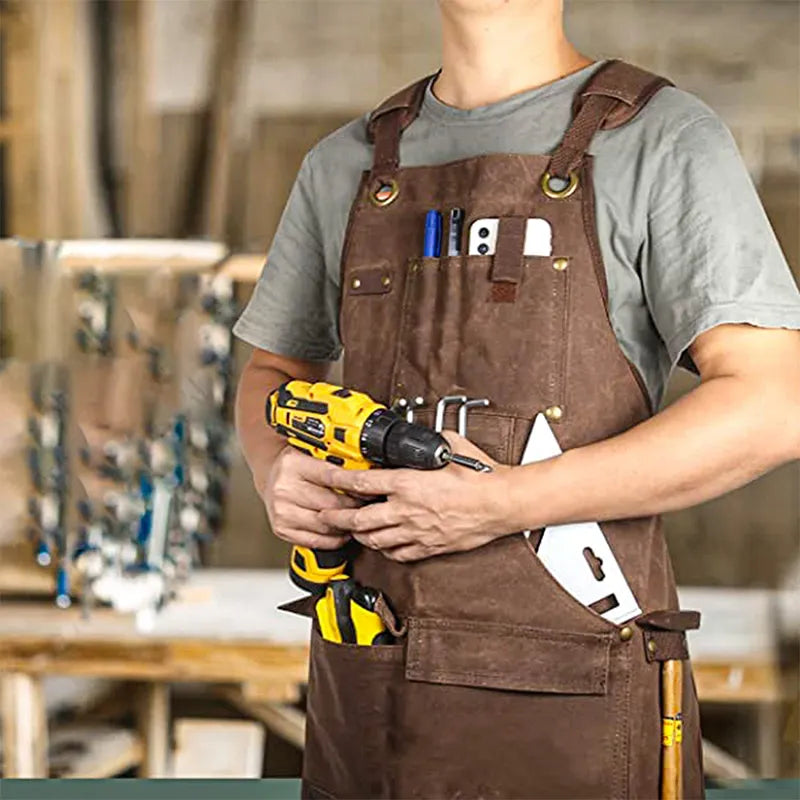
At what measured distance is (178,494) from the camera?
3.66 m

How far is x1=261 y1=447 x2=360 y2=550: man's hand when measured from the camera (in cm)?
142

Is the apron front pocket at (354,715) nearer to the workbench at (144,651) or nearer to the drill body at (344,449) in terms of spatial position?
the drill body at (344,449)

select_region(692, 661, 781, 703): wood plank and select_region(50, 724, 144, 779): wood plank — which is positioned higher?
select_region(692, 661, 781, 703): wood plank

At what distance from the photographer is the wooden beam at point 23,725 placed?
349cm

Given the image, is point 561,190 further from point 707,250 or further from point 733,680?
point 733,680

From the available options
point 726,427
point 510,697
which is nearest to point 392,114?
point 726,427

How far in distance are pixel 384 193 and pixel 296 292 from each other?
0.19 meters

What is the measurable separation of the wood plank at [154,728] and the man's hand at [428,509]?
258 centimetres

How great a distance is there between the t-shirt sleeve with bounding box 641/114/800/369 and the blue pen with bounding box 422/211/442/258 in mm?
206

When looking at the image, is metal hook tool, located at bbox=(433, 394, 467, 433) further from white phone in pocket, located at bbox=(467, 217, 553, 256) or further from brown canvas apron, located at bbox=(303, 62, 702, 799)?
white phone in pocket, located at bbox=(467, 217, 553, 256)

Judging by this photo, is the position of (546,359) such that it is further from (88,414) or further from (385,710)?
(88,414)

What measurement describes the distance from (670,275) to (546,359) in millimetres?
140

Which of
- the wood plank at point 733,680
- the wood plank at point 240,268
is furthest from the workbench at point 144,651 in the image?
the wood plank at point 733,680

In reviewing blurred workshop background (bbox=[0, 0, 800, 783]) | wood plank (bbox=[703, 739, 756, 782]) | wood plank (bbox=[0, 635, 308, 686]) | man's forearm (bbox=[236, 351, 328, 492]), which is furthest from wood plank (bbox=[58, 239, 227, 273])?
man's forearm (bbox=[236, 351, 328, 492])
